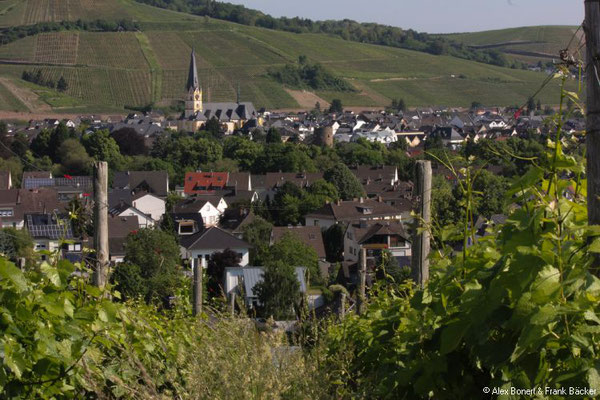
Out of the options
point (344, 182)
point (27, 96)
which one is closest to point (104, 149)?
point (344, 182)

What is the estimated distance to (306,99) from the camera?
99.1 metres

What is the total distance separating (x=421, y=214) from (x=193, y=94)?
84.6 meters

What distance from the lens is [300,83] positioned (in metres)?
98.0

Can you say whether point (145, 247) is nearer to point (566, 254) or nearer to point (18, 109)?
point (566, 254)

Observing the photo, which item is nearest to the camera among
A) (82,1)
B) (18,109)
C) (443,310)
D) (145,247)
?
(443,310)

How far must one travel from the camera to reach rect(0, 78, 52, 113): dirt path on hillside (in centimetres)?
8231

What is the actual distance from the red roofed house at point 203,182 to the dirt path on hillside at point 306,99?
51522mm

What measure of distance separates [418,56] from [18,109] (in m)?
55.9

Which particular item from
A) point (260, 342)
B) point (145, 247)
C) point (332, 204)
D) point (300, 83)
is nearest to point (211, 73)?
point (300, 83)

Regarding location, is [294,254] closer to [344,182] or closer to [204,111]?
[344,182]

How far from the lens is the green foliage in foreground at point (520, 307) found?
1896 millimetres

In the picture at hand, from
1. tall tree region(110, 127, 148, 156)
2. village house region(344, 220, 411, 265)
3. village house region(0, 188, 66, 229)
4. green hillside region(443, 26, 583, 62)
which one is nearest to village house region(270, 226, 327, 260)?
village house region(344, 220, 411, 265)

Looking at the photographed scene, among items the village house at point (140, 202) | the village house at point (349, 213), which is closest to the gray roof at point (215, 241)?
the village house at point (349, 213)
